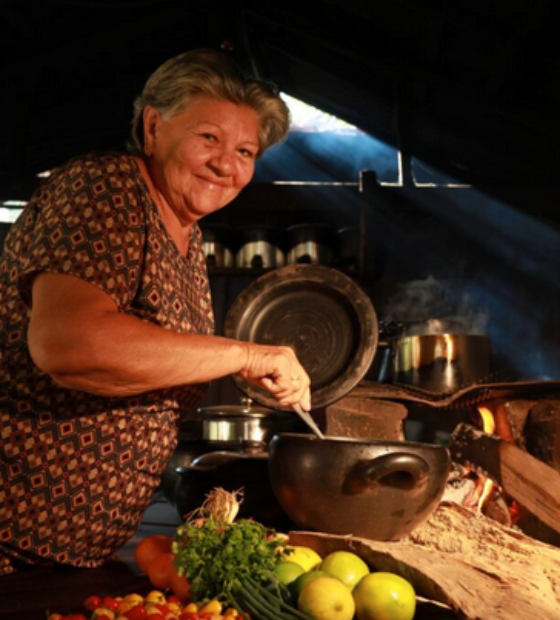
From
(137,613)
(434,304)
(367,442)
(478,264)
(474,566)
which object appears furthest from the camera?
(478,264)

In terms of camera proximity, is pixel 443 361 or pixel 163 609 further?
pixel 443 361

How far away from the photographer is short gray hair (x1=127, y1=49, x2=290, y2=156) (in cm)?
183

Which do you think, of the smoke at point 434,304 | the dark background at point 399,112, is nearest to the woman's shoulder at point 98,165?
the dark background at point 399,112

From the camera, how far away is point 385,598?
1.47 m

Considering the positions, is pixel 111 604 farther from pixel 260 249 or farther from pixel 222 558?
pixel 260 249

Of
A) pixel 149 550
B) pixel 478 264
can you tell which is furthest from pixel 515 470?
pixel 478 264

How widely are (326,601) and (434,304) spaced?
180 inches

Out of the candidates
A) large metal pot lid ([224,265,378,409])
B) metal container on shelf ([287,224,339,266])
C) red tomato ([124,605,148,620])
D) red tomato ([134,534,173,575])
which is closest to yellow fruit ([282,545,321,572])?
red tomato ([134,534,173,575])

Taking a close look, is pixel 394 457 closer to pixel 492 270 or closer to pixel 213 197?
pixel 213 197

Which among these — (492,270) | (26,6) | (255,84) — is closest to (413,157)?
(492,270)

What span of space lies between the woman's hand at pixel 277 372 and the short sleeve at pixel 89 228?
1.05 ft

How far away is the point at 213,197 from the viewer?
6.20 feet

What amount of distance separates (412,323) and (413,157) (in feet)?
9.48

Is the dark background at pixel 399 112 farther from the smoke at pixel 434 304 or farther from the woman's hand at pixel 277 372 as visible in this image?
the woman's hand at pixel 277 372
